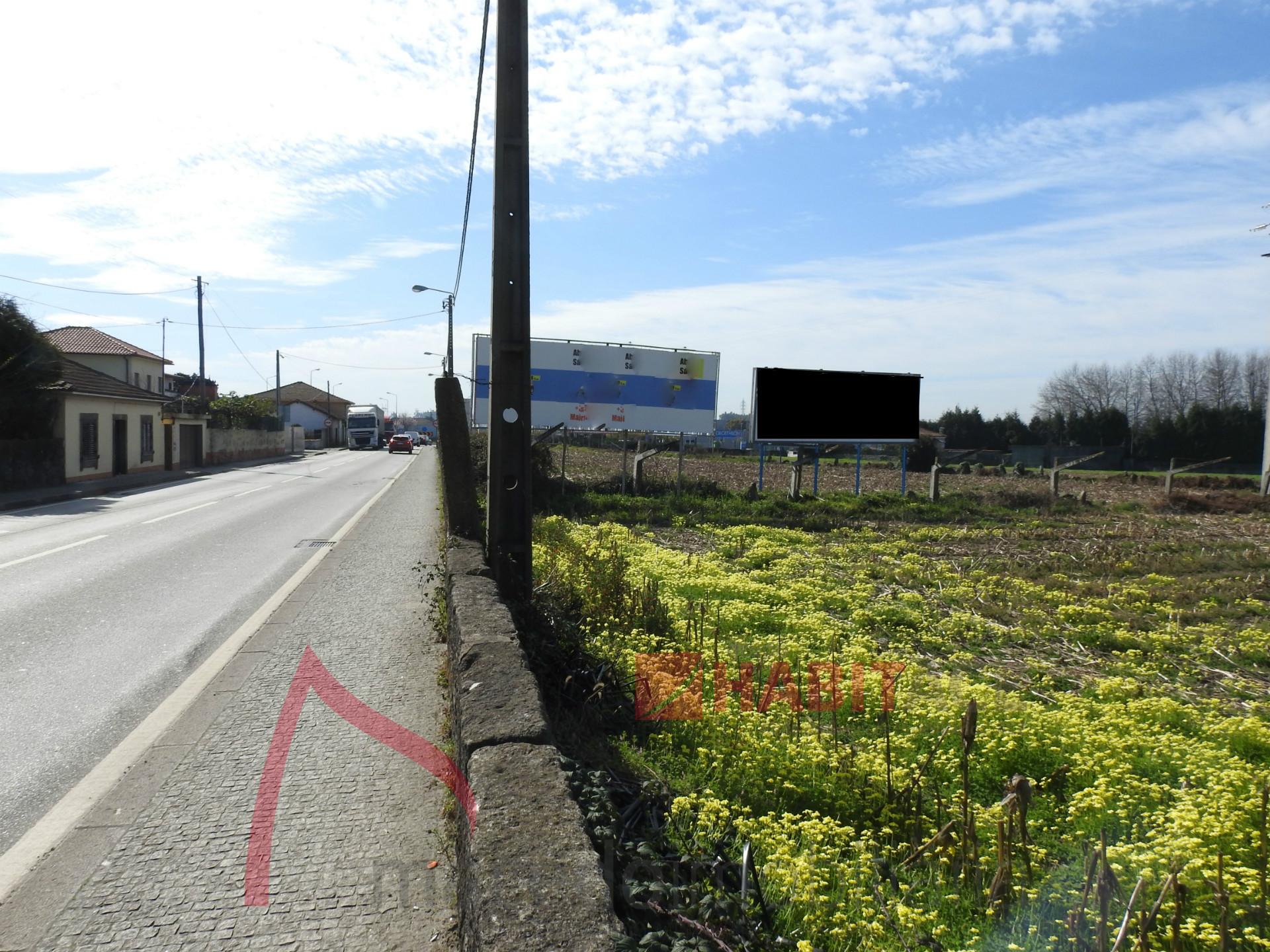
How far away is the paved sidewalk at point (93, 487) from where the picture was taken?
2281 centimetres

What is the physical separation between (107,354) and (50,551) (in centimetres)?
4668

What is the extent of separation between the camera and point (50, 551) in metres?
13.2

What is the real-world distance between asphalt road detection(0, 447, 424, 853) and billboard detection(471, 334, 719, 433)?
21.4 feet

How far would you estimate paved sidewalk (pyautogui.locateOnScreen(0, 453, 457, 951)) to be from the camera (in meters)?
3.32

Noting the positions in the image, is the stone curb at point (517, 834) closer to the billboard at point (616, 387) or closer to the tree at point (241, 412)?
the billboard at point (616, 387)

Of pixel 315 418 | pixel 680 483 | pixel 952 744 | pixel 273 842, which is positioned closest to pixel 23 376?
pixel 680 483

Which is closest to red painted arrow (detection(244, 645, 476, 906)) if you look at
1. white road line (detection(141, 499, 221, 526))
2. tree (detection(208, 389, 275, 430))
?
white road line (detection(141, 499, 221, 526))

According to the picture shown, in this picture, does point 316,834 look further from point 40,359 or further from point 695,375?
point 40,359

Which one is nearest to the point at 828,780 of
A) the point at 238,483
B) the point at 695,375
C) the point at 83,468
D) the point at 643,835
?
the point at 643,835

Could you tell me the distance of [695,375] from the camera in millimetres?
27688

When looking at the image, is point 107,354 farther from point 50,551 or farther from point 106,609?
point 106,609

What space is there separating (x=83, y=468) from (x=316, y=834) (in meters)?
31.8

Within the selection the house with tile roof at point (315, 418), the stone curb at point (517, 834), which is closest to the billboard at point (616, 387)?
the stone curb at point (517, 834)

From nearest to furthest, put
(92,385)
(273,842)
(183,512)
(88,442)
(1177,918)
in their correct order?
(1177,918), (273,842), (183,512), (88,442), (92,385)
